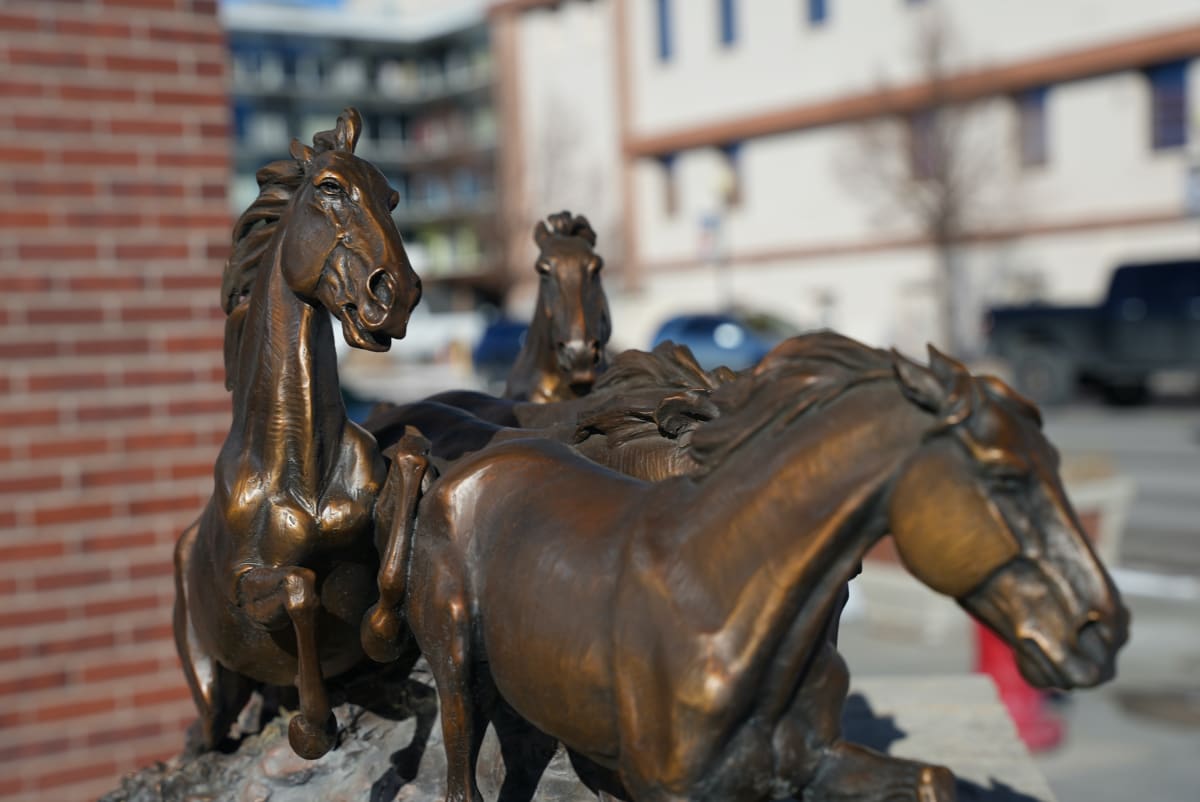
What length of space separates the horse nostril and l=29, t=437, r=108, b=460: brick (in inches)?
103

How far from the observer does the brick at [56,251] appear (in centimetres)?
384

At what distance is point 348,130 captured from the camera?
188 centimetres

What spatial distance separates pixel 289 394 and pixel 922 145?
73.4 feet

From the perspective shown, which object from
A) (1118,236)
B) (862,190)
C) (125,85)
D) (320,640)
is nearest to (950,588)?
(320,640)

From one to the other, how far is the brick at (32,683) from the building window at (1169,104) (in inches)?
789

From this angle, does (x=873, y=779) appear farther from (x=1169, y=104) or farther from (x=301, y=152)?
(x=1169, y=104)

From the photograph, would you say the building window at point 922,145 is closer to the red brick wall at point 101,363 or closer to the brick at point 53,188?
the red brick wall at point 101,363

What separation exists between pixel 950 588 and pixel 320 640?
1.04 m

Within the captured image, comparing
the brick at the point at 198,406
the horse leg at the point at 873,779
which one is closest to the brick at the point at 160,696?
the brick at the point at 198,406

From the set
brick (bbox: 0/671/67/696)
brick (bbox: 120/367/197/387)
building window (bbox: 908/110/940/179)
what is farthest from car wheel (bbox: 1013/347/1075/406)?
brick (bbox: 0/671/67/696)

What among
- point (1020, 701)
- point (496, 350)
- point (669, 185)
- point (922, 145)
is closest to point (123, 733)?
point (1020, 701)

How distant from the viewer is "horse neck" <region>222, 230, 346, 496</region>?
1.86 meters

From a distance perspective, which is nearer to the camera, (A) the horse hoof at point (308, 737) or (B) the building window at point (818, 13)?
(A) the horse hoof at point (308, 737)

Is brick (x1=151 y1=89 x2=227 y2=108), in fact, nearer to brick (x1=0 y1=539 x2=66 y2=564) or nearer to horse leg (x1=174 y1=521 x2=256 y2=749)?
brick (x1=0 y1=539 x2=66 y2=564)
